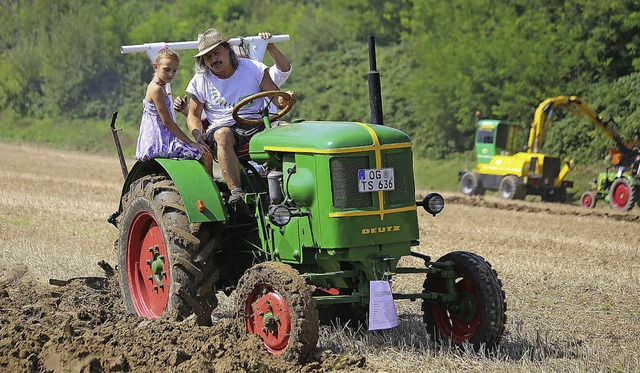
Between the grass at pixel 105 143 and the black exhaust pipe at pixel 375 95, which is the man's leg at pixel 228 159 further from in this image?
the grass at pixel 105 143

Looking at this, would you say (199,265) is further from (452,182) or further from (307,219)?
(452,182)

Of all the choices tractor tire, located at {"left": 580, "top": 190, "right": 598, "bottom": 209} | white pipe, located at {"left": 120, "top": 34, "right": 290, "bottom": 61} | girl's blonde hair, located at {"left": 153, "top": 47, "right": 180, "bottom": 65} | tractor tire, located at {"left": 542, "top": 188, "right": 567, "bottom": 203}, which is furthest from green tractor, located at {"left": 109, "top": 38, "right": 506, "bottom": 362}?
tractor tire, located at {"left": 542, "top": 188, "right": 567, "bottom": 203}

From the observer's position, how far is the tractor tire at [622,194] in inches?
792

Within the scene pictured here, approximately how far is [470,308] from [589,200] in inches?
619

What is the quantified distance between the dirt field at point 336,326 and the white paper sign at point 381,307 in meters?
0.24

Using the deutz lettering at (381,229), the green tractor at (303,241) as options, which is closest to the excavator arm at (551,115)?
the green tractor at (303,241)

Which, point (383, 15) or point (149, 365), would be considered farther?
point (383, 15)

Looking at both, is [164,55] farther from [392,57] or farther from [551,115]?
[392,57]

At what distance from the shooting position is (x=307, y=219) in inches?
246

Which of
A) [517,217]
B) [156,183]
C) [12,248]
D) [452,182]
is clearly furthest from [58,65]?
[156,183]

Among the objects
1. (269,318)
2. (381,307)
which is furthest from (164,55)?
(381,307)

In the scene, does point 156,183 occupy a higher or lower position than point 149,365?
higher

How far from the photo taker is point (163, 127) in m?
7.32

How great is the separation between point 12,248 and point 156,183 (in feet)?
13.3
